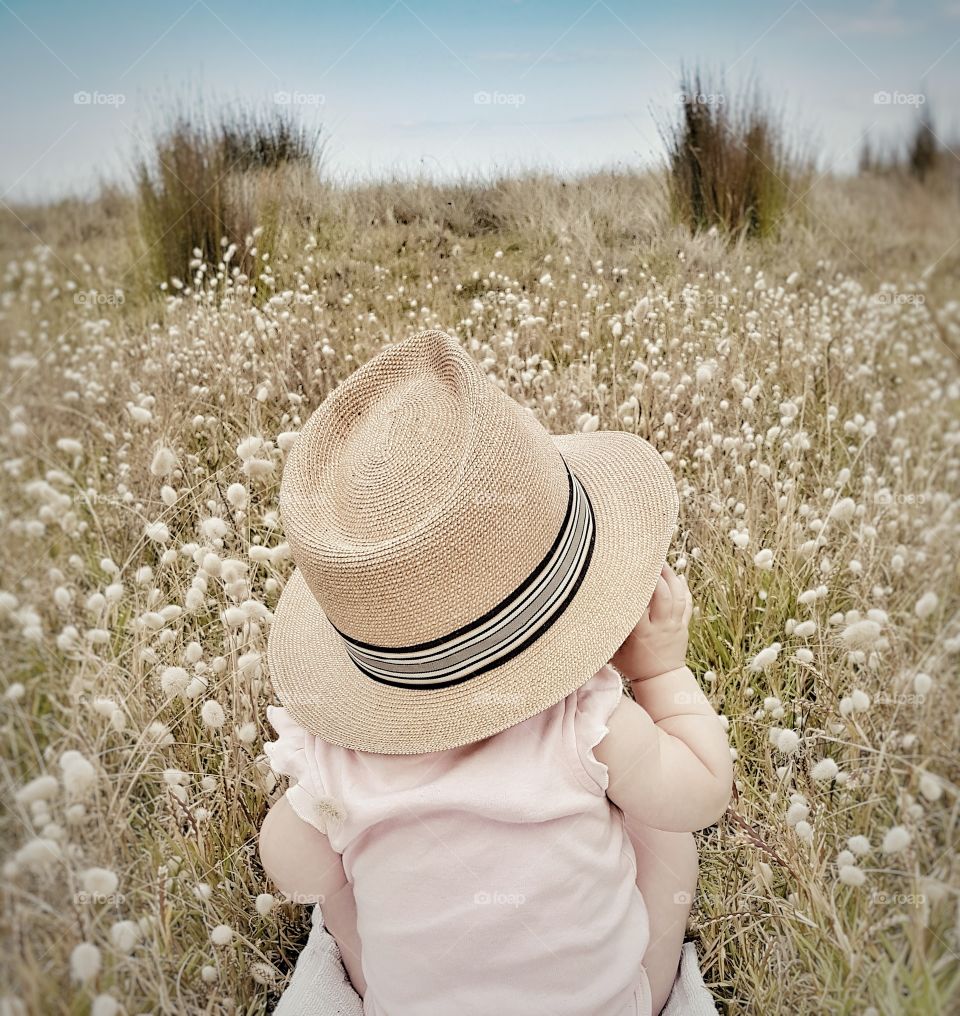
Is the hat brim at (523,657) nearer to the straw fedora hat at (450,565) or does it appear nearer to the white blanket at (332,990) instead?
the straw fedora hat at (450,565)

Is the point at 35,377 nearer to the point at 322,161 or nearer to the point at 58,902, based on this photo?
the point at 58,902

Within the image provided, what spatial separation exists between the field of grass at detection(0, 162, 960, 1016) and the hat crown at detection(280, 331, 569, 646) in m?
0.42

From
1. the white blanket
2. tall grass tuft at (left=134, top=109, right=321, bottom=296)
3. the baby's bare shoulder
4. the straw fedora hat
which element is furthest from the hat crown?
tall grass tuft at (left=134, top=109, right=321, bottom=296)

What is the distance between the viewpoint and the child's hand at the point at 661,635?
154 cm

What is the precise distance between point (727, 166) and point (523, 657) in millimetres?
1809

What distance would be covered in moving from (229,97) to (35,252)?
3.21 ft

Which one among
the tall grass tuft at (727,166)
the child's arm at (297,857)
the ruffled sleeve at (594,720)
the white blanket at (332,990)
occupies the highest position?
the tall grass tuft at (727,166)

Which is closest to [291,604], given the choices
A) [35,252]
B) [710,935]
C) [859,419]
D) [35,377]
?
[35,377]

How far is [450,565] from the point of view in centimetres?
127

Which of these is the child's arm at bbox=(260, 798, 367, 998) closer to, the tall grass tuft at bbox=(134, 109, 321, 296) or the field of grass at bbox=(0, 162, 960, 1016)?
the field of grass at bbox=(0, 162, 960, 1016)

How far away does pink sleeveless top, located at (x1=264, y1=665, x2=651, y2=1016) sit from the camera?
53.6 inches

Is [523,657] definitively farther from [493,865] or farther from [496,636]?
[493,865]

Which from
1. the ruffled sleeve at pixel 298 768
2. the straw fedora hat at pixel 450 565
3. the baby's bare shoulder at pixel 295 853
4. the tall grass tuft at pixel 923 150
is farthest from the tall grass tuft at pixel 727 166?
the baby's bare shoulder at pixel 295 853

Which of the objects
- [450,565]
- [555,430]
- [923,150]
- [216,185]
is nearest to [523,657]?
[450,565]
